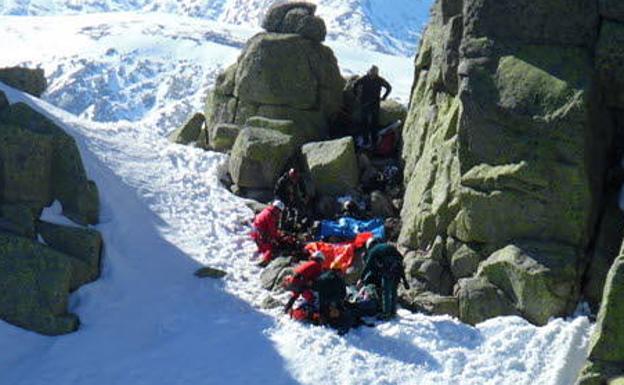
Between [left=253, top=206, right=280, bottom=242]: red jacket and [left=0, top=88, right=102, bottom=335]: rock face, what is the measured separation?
449 centimetres

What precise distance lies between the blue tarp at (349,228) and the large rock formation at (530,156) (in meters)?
2.48

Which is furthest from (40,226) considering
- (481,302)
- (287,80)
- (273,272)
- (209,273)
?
(287,80)

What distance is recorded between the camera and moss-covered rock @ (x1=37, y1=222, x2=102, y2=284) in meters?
22.1

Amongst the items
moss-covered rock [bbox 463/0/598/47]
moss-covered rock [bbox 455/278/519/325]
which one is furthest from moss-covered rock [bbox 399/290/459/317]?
moss-covered rock [bbox 463/0/598/47]

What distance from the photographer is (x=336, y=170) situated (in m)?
28.0

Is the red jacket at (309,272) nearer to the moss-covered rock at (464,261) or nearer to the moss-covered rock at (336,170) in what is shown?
the moss-covered rock at (464,261)

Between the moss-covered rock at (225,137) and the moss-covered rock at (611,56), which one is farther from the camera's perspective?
the moss-covered rock at (225,137)

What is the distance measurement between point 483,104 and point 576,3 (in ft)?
10.9

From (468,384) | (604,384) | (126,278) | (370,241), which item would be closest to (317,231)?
(370,241)

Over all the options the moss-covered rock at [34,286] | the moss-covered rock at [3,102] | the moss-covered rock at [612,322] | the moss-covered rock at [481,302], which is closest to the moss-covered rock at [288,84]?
the moss-covered rock at [3,102]

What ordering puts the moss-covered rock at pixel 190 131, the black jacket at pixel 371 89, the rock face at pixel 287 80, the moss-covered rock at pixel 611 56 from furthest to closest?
the moss-covered rock at pixel 190 131
the rock face at pixel 287 80
the black jacket at pixel 371 89
the moss-covered rock at pixel 611 56

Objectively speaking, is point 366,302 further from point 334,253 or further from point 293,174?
point 293,174

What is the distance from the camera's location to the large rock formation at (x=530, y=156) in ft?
69.1

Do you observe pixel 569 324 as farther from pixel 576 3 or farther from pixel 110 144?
pixel 110 144
